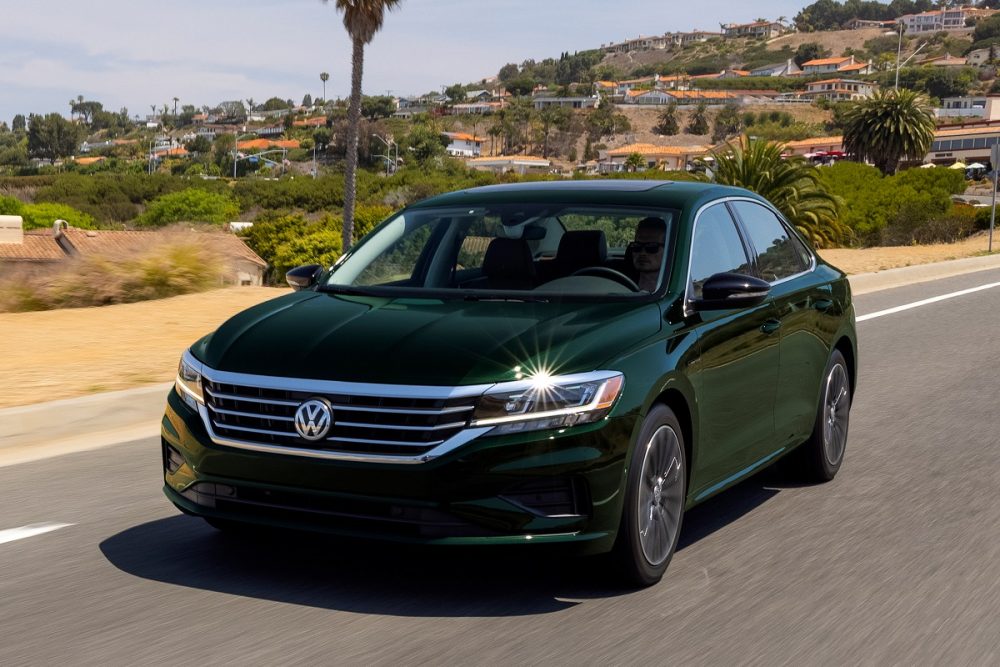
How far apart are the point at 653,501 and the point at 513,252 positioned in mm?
1558

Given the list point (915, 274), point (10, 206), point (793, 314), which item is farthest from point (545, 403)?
point (10, 206)

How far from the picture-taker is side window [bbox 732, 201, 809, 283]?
22.4 feet

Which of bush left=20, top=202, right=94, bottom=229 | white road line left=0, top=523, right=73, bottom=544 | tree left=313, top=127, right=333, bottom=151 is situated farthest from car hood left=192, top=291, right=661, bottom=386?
tree left=313, top=127, right=333, bottom=151

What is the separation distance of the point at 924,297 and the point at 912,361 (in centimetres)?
779

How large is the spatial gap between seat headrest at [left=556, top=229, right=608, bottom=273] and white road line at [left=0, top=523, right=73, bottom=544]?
8.52ft

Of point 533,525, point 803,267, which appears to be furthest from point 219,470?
point 803,267

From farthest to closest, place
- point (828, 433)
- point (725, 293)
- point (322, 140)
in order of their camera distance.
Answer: point (322, 140) → point (828, 433) → point (725, 293)

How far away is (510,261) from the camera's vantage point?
6273 millimetres

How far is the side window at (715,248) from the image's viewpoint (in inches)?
238

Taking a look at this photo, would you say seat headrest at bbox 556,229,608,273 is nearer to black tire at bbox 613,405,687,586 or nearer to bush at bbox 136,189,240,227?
black tire at bbox 613,405,687,586

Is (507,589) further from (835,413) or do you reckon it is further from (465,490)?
(835,413)

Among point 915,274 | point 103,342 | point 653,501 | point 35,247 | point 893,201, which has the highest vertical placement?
point 653,501

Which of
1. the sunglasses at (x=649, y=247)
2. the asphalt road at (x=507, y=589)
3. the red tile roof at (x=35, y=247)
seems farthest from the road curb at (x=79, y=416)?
the red tile roof at (x=35, y=247)

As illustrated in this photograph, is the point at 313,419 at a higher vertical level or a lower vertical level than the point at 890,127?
higher
